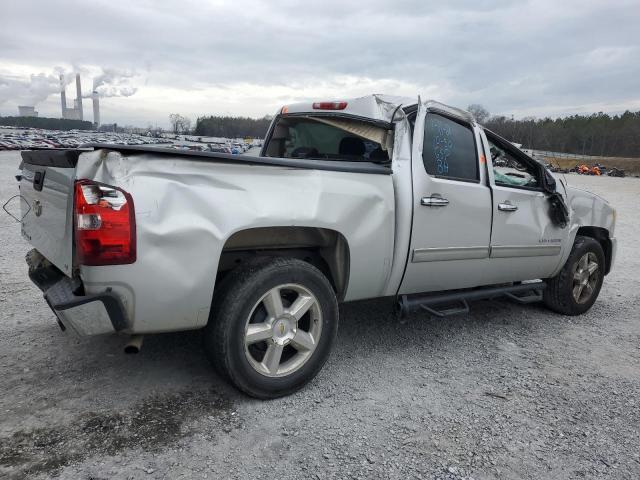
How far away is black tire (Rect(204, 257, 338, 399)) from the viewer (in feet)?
9.23

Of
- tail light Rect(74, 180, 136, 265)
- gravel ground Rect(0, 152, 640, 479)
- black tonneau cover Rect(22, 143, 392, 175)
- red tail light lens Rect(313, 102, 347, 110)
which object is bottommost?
gravel ground Rect(0, 152, 640, 479)

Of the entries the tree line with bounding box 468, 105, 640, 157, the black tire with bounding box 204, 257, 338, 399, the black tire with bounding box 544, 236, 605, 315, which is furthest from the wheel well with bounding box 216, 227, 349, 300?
the tree line with bounding box 468, 105, 640, 157

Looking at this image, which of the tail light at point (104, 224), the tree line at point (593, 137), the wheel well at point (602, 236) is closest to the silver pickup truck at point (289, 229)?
the tail light at point (104, 224)

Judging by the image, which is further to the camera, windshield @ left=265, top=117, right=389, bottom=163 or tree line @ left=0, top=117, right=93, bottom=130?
tree line @ left=0, top=117, right=93, bottom=130

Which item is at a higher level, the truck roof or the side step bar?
the truck roof

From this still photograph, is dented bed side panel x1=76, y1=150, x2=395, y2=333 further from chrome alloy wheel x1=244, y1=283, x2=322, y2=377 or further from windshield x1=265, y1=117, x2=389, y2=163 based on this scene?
windshield x1=265, y1=117, x2=389, y2=163

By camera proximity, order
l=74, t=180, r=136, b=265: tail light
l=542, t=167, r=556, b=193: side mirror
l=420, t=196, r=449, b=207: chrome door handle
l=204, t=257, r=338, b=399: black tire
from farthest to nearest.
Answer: l=542, t=167, r=556, b=193: side mirror → l=420, t=196, r=449, b=207: chrome door handle → l=204, t=257, r=338, b=399: black tire → l=74, t=180, r=136, b=265: tail light

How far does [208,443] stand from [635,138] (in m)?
117

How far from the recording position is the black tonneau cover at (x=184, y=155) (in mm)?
2457

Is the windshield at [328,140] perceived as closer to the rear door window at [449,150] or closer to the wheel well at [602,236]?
the rear door window at [449,150]

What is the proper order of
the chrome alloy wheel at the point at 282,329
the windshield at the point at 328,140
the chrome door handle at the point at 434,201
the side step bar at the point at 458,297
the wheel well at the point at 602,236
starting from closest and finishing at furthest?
the chrome alloy wheel at the point at 282,329
the chrome door handle at the point at 434,201
the side step bar at the point at 458,297
the windshield at the point at 328,140
the wheel well at the point at 602,236

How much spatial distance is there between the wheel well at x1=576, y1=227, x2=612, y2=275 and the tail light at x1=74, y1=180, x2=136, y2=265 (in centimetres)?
446

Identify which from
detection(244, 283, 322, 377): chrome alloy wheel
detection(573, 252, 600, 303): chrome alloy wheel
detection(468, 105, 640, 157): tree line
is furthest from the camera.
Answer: detection(468, 105, 640, 157): tree line

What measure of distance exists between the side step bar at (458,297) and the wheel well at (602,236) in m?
0.82
